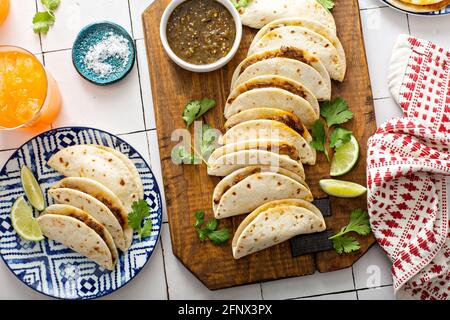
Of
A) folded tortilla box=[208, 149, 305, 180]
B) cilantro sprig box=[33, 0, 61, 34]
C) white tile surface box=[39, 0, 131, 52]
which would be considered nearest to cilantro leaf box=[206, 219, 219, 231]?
folded tortilla box=[208, 149, 305, 180]

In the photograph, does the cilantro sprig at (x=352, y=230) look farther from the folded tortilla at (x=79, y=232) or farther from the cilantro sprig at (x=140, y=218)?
the folded tortilla at (x=79, y=232)

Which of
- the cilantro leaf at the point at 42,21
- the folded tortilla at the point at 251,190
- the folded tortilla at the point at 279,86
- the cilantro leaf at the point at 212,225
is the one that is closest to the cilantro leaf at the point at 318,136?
the folded tortilla at the point at 279,86

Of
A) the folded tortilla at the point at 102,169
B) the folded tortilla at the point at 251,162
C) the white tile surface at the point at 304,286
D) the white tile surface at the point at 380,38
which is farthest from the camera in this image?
the white tile surface at the point at 380,38

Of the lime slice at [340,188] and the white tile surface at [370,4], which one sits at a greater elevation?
the white tile surface at [370,4]

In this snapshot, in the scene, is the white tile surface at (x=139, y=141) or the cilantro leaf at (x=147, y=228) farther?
the white tile surface at (x=139, y=141)

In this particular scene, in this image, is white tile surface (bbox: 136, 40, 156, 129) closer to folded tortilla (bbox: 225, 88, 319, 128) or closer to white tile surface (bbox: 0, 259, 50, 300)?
folded tortilla (bbox: 225, 88, 319, 128)

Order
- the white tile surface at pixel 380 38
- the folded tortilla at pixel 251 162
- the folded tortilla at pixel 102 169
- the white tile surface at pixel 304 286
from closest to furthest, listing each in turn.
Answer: the folded tortilla at pixel 251 162, the folded tortilla at pixel 102 169, the white tile surface at pixel 304 286, the white tile surface at pixel 380 38

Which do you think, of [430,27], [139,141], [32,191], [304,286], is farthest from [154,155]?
[430,27]

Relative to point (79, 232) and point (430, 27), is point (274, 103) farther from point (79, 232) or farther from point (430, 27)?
point (79, 232)
